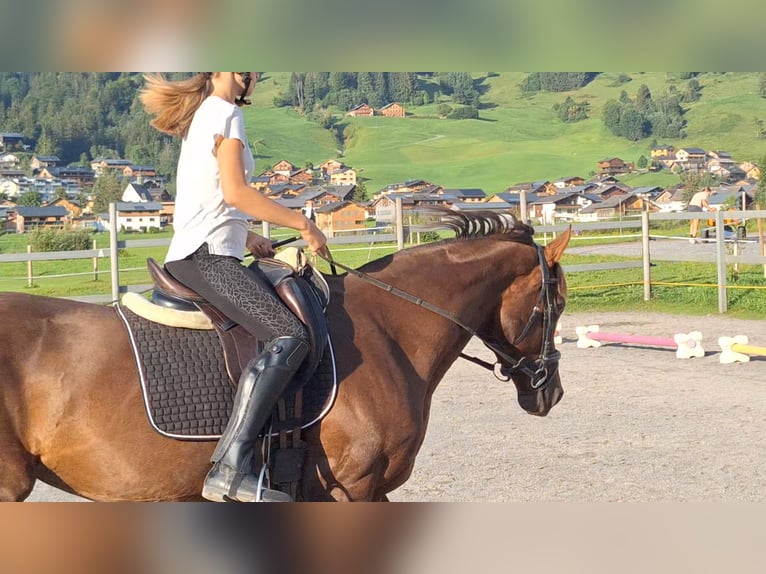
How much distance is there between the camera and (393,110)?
289 ft

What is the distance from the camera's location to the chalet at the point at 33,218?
130ft

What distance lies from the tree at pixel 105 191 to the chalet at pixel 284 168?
11.1 metres

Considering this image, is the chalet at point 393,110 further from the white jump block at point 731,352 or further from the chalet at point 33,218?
the white jump block at point 731,352

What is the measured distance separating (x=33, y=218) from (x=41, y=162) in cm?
2127

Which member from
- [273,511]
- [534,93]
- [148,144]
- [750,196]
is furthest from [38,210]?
[534,93]

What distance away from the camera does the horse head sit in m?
3.88

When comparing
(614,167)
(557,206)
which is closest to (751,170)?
(614,167)

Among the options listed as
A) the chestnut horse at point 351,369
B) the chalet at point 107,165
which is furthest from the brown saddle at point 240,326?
the chalet at point 107,165

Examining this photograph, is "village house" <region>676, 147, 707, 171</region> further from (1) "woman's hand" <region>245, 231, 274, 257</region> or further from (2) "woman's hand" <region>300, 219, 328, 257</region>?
(2) "woman's hand" <region>300, 219, 328, 257</region>

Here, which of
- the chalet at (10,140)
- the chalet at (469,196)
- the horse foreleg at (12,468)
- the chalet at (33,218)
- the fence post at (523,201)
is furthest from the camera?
the chalet at (10,140)

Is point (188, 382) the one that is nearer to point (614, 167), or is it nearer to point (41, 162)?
point (41, 162)

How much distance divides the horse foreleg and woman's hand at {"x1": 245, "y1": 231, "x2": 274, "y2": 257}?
119 cm

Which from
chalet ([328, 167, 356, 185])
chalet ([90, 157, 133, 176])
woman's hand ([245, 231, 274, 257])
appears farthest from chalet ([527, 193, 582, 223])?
woman's hand ([245, 231, 274, 257])
